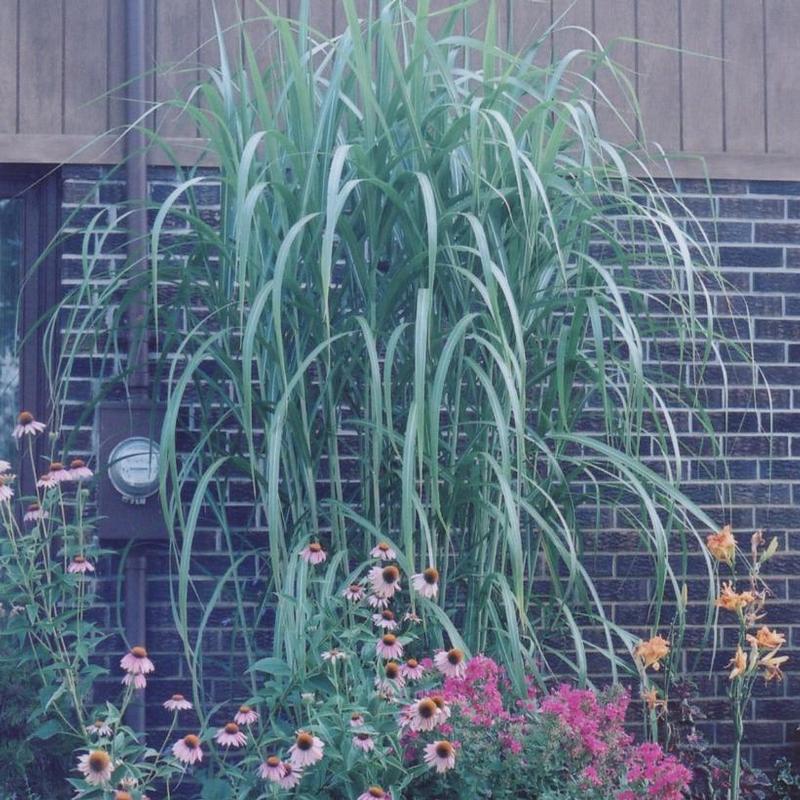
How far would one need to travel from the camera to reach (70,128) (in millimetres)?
3588

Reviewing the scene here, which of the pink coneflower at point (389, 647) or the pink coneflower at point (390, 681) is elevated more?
the pink coneflower at point (389, 647)

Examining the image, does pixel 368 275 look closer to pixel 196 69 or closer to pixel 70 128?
pixel 196 69

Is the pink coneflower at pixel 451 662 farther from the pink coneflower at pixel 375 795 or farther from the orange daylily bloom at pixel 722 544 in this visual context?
the orange daylily bloom at pixel 722 544

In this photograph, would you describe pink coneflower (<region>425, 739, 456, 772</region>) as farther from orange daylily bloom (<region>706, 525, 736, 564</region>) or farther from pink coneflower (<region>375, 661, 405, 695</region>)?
orange daylily bloom (<region>706, 525, 736, 564</region>)

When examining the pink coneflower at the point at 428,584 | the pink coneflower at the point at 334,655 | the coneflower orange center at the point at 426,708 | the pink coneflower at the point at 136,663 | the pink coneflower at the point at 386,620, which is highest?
the pink coneflower at the point at 428,584

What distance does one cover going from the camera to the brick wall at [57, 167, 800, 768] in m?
3.52

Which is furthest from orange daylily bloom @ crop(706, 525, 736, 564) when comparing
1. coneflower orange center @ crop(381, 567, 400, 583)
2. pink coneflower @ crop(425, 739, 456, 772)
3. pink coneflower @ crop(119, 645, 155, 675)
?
pink coneflower @ crop(119, 645, 155, 675)

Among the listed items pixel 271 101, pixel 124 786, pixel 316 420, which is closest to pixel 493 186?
pixel 316 420

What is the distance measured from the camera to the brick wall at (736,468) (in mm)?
3516

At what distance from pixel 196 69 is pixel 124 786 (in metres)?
2.10

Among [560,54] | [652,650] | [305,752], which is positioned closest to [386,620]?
[305,752]

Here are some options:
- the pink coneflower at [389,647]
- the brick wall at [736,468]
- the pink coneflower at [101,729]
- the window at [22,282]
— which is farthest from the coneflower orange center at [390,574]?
the window at [22,282]

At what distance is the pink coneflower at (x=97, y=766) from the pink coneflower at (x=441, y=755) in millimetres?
539

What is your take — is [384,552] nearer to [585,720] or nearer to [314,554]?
[314,554]
